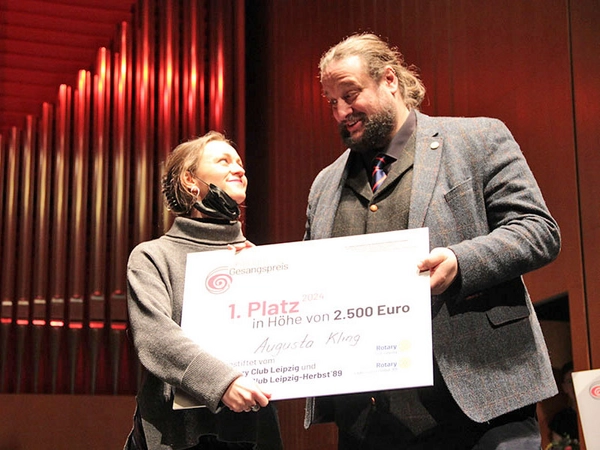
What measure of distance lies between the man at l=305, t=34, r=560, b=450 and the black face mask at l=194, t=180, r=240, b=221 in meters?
0.22

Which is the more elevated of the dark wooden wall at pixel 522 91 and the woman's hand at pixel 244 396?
the dark wooden wall at pixel 522 91

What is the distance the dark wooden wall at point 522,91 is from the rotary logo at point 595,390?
0.48 meters

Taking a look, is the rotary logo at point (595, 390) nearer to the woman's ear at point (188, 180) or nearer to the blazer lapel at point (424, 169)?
the blazer lapel at point (424, 169)

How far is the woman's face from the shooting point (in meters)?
2.23

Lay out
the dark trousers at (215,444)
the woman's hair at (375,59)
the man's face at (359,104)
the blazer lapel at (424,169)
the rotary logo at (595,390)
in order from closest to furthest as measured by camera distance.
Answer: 1. the blazer lapel at (424,169)
2. the dark trousers at (215,444)
3. the man's face at (359,104)
4. the woman's hair at (375,59)
5. the rotary logo at (595,390)

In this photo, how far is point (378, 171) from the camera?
2018 mm

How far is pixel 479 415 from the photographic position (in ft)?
5.51

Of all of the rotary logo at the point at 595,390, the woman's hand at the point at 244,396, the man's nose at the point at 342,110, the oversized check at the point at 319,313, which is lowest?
the rotary logo at the point at 595,390

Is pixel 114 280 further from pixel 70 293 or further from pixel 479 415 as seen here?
pixel 479 415

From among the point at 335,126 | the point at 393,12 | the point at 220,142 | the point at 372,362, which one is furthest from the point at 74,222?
the point at 372,362

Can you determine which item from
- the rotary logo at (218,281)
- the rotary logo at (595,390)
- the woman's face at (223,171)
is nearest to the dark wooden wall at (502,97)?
the rotary logo at (595,390)

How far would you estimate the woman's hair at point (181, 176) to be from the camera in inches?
88.4

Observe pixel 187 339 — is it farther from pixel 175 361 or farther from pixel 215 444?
pixel 215 444

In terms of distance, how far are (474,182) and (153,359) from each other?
753mm
